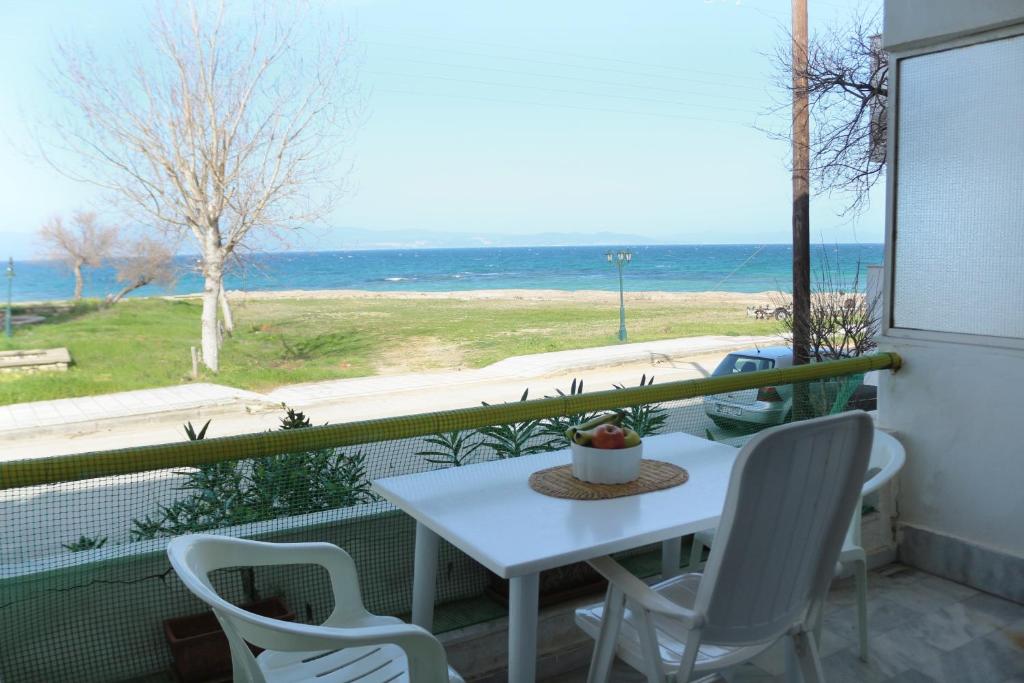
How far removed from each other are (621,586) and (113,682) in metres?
1.38

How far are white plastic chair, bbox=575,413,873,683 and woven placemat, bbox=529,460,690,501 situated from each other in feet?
0.91

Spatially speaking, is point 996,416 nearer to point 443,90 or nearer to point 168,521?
point 168,521

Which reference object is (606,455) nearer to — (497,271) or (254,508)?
(254,508)

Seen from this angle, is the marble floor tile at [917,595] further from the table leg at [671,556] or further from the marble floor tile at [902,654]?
the table leg at [671,556]

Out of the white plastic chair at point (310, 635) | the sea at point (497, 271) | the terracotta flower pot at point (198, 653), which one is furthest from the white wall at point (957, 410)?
the sea at point (497, 271)

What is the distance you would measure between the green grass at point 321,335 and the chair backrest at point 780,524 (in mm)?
20575

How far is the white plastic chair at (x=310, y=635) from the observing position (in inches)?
53.7

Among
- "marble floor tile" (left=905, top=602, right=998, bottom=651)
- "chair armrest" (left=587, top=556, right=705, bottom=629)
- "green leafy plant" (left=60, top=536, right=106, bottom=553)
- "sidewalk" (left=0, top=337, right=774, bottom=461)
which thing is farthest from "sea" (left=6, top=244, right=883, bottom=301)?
"chair armrest" (left=587, top=556, right=705, bottom=629)

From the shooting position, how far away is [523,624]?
1.76 metres

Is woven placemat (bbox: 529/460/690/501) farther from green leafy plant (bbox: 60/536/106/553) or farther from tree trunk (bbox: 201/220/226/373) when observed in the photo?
tree trunk (bbox: 201/220/226/373)

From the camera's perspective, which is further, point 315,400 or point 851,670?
point 315,400

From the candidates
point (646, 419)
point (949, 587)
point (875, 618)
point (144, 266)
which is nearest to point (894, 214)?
point (646, 419)

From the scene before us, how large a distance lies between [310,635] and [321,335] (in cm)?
3059

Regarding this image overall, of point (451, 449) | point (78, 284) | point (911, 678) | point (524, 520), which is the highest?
point (78, 284)
